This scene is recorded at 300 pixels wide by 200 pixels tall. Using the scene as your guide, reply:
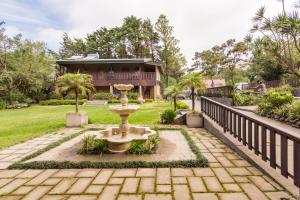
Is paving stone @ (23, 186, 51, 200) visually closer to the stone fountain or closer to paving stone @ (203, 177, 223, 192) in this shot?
the stone fountain

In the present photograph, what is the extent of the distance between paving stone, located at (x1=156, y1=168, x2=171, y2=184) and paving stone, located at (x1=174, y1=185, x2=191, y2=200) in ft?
0.76

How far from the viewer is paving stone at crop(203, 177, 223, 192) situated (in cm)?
296

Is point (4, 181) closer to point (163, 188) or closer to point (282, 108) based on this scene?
point (163, 188)

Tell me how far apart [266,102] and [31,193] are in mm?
8890

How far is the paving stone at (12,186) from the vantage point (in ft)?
9.90

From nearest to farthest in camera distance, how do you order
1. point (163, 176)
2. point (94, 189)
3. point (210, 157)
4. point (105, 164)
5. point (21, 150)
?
point (94, 189)
point (163, 176)
point (105, 164)
point (210, 157)
point (21, 150)

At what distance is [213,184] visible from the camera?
3123 millimetres

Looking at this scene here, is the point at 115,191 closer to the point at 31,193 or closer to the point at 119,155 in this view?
the point at 31,193

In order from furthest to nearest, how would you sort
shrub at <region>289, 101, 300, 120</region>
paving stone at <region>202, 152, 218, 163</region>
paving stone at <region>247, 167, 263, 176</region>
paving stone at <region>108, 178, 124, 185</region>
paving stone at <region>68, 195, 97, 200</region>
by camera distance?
shrub at <region>289, 101, 300, 120</region>
paving stone at <region>202, 152, 218, 163</region>
paving stone at <region>247, 167, 263, 176</region>
paving stone at <region>108, 178, 124, 185</region>
paving stone at <region>68, 195, 97, 200</region>

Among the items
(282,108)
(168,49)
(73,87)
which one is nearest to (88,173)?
(73,87)

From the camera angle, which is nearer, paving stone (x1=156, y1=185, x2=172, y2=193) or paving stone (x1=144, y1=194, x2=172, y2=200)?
paving stone (x1=144, y1=194, x2=172, y2=200)

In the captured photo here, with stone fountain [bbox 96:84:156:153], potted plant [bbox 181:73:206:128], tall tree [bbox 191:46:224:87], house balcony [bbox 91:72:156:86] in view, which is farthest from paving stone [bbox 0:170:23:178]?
tall tree [bbox 191:46:224:87]

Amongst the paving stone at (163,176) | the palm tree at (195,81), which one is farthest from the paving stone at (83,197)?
the palm tree at (195,81)

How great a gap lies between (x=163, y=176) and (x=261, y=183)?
4.94 ft
